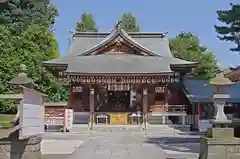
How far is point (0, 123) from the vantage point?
806cm

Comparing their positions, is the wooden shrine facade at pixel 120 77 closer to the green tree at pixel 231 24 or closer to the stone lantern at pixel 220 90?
the green tree at pixel 231 24

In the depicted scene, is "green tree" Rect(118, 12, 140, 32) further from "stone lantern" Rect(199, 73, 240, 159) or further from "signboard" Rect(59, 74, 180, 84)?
"stone lantern" Rect(199, 73, 240, 159)

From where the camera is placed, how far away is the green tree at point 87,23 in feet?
193

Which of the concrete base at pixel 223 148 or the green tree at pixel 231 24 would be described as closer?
the concrete base at pixel 223 148

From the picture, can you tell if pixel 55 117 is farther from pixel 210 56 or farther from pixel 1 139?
pixel 210 56

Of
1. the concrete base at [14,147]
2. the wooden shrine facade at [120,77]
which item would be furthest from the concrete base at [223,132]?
the wooden shrine facade at [120,77]

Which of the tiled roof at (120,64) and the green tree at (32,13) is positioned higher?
the green tree at (32,13)

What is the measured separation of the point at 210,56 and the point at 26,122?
3350cm

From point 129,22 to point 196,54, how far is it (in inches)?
782

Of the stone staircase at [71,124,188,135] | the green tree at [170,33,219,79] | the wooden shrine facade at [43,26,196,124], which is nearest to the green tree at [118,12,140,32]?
the green tree at [170,33,219,79]

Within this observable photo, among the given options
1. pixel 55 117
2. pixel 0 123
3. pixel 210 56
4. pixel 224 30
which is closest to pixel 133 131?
pixel 55 117

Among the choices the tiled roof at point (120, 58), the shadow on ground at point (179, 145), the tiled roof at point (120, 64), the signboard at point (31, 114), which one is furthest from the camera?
the tiled roof at point (120, 58)

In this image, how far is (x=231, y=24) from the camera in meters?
26.0

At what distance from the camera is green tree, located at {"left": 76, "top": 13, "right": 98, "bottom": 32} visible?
2314 inches
